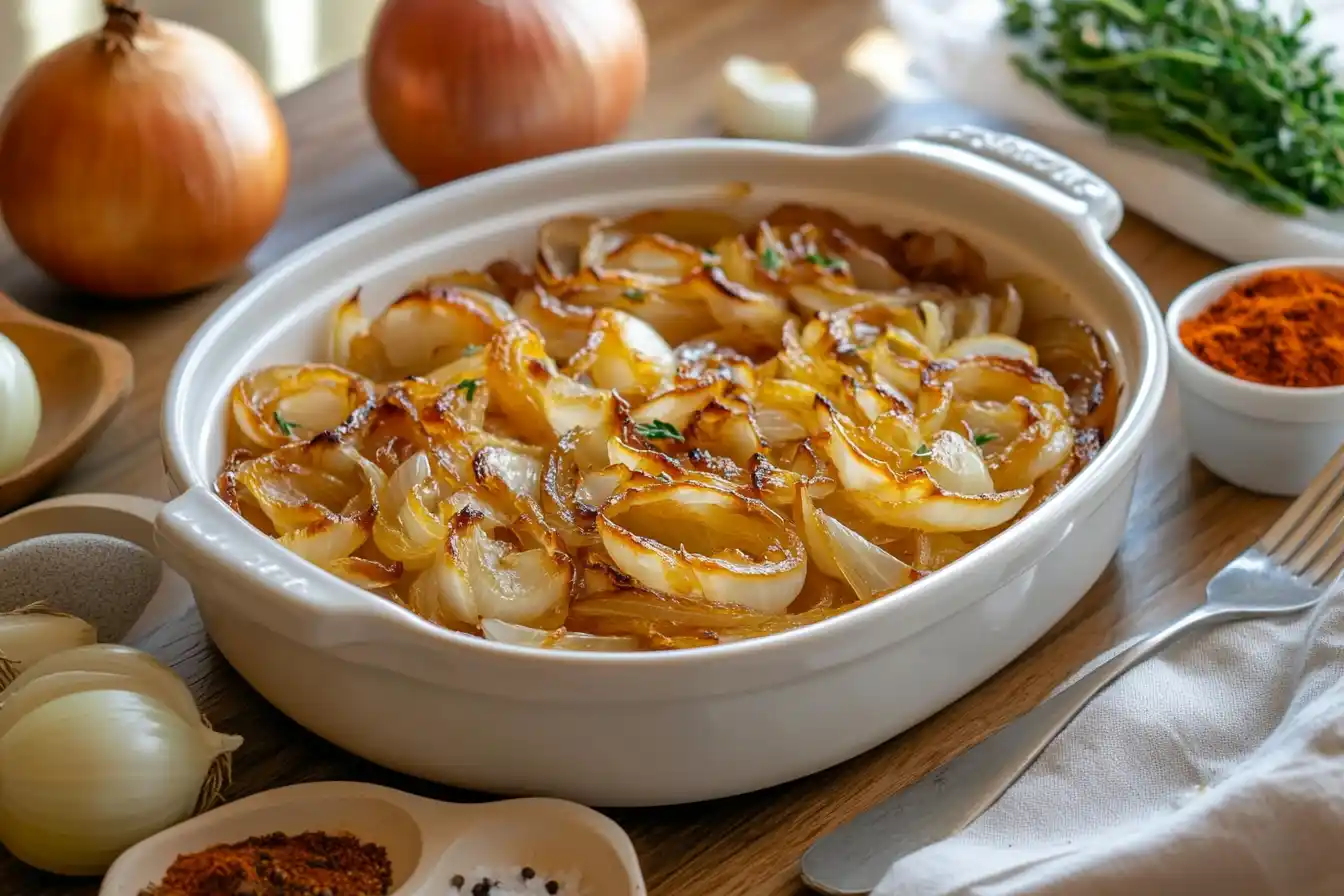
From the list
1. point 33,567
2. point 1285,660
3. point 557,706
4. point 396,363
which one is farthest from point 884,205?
point 33,567

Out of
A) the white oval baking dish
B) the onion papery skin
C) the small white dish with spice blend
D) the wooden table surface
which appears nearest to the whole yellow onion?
the wooden table surface

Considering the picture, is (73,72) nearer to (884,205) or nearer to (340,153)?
(340,153)

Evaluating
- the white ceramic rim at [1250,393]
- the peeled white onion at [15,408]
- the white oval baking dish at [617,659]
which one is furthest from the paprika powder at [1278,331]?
the peeled white onion at [15,408]

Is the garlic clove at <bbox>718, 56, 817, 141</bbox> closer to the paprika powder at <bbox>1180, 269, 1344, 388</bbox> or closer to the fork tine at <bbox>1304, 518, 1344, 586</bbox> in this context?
the paprika powder at <bbox>1180, 269, 1344, 388</bbox>

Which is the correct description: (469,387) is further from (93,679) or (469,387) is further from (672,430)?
(93,679)

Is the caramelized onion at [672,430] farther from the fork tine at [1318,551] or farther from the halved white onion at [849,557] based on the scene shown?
the fork tine at [1318,551]
